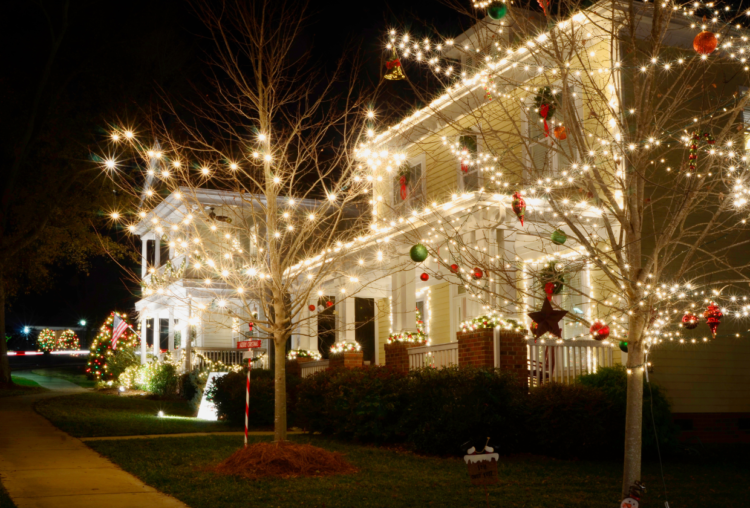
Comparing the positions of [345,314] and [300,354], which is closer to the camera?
[345,314]

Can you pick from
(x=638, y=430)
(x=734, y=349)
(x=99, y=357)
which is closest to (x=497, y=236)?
(x=734, y=349)

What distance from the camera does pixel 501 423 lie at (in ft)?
32.8

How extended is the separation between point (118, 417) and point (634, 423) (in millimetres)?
12198

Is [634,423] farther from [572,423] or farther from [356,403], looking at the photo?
[356,403]

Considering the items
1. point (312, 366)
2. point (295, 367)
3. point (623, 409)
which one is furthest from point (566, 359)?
point (295, 367)

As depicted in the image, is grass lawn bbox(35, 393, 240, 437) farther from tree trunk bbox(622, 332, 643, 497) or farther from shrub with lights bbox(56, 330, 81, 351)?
shrub with lights bbox(56, 330, 81, 351)

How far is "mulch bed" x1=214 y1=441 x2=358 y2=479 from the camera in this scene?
8.70 metres

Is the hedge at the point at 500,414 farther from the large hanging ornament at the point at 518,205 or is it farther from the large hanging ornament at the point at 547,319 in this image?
the large hanging ornament at the point at 547,319

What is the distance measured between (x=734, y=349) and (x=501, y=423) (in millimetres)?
5445

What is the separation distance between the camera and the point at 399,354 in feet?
44.2

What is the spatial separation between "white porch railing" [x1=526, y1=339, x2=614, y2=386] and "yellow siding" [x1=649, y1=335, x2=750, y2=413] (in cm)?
102

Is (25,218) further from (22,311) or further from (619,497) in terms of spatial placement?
(22,311)

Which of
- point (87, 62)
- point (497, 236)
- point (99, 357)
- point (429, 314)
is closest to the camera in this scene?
point (497, 236)

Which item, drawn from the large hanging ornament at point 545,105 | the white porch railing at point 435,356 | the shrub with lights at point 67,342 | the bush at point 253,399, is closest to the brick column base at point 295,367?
the bush at point 253,399
